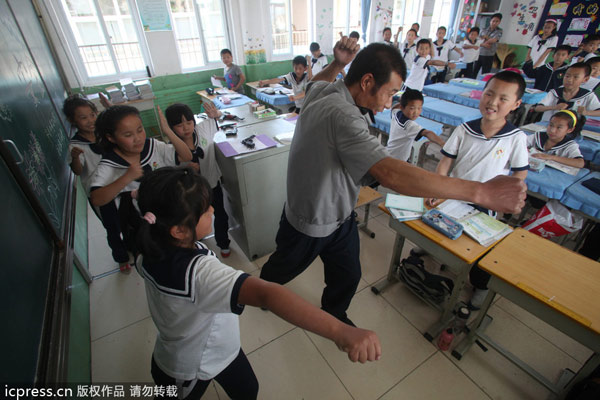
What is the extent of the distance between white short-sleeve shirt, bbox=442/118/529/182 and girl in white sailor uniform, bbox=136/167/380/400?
1.66 meters

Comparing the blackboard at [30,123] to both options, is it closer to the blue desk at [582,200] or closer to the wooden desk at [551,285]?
the wooden desk at [551,285]

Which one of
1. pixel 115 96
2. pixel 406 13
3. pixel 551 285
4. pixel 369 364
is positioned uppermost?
pixel 406 13

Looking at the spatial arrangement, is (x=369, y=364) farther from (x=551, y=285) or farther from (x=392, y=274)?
(x=551, y=285)

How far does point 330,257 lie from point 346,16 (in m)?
8.25

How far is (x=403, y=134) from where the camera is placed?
2.67 metres

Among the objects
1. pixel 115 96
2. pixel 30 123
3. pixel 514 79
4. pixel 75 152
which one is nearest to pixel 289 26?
pixel 115 96

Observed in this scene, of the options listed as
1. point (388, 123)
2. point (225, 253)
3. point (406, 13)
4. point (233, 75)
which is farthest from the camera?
point (406, 13)

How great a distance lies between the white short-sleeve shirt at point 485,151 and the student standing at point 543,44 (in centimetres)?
548

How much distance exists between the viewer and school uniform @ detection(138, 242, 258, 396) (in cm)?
77

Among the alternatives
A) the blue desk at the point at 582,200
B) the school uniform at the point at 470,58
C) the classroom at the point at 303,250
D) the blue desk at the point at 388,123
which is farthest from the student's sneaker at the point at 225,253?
the school uniform at the point at 470,58

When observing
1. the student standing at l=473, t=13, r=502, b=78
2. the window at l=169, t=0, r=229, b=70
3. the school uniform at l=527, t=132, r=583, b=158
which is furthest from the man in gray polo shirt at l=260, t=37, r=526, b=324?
the student standing at l=473, t=13, r=502, b=78

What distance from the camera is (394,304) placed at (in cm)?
209

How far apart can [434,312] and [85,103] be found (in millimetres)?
3038

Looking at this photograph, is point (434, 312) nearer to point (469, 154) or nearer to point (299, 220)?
point (469, 154)
